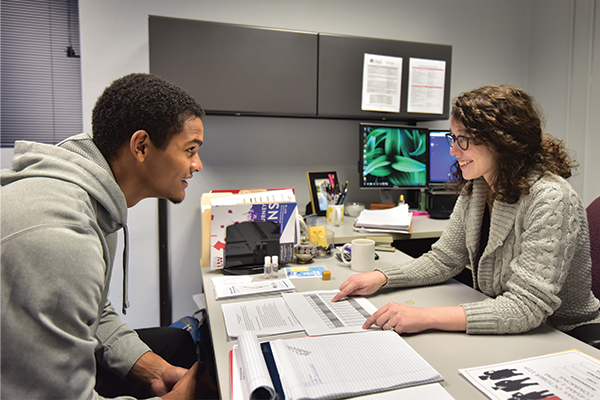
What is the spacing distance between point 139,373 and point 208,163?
4.76 feet

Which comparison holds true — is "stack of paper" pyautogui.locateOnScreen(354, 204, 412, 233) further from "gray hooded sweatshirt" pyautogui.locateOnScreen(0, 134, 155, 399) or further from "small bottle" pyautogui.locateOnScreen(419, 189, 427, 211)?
"gray hooded sweatshirt" pyautogui.locateOnScreen(0, 134, 155, 399)

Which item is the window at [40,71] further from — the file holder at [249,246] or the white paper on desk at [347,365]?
the white paper on desk at [347,365]

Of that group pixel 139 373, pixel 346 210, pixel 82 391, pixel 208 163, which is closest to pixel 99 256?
pixel 82 391

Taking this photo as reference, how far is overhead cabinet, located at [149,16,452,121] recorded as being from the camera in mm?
1884

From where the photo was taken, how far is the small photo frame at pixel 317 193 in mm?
2227

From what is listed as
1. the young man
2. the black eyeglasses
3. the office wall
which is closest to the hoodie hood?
the young man

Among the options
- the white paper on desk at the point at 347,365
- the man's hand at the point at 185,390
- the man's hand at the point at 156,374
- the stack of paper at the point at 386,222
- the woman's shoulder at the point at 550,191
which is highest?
the woman's shoulder at the point at 550,191

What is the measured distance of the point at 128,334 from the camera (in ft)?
3.67

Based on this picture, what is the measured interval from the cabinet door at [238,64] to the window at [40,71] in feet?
2.10

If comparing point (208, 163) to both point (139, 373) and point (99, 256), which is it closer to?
point (139, 373)

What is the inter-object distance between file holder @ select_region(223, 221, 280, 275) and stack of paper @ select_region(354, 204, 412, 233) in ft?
1.96

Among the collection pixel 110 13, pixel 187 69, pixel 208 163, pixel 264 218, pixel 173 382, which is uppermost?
pixel 110 13

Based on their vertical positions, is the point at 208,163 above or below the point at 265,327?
above

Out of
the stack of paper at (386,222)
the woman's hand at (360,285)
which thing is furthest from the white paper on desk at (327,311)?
the stack of paper at (386,222)
